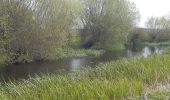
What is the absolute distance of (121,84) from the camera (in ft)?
19.5

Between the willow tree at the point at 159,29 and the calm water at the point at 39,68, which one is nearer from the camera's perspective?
the calm water at the point at 39,68

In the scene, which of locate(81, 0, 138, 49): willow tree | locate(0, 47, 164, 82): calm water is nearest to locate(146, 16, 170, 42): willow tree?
locate(81, 0, 138, 49): willow tree

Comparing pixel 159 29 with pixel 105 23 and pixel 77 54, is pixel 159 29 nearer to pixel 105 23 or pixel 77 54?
pixel 105 23

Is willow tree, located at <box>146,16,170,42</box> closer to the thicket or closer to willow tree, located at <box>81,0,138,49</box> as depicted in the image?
willow tree, located at <box>81,0,138,49</box>

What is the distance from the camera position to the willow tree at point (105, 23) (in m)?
39.2

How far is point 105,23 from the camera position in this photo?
39594 millimetres

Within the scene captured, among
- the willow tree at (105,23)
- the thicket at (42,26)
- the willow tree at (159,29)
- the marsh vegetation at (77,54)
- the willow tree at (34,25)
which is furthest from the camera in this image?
the willow tree at (159,29)

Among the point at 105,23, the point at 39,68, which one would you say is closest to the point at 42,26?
the point at 39,68

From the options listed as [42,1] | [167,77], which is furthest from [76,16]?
[167,77]

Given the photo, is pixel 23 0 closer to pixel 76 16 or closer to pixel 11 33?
pixel 11 33

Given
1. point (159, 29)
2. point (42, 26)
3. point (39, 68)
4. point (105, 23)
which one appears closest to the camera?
point (39, 68)

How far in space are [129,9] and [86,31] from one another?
799 centimetres

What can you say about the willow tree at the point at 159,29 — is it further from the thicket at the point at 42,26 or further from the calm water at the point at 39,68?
the calm water at the point at 39,68

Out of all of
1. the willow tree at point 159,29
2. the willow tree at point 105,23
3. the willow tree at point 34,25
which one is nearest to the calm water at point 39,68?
the willow tree at point 34,25
